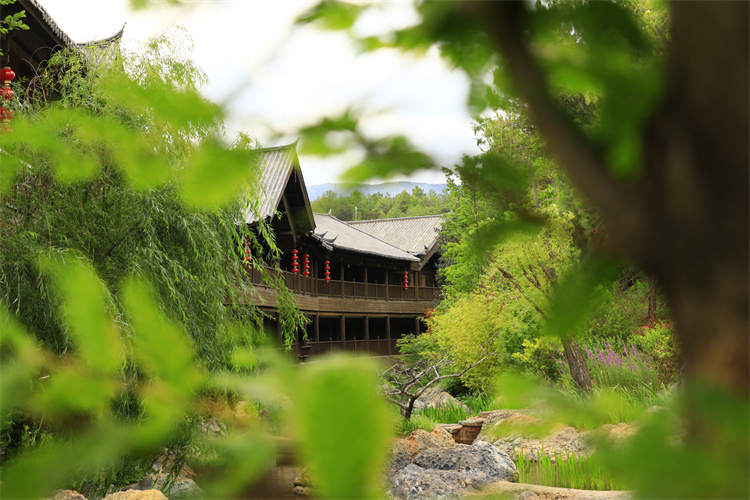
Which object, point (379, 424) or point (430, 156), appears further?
point (430, 156)

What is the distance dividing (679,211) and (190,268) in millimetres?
4720

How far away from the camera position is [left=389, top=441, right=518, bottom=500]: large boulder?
5.11 metres

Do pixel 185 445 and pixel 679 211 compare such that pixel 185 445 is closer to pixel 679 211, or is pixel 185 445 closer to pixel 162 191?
pixel 162 191

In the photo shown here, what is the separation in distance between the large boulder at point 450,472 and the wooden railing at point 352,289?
6803 mm

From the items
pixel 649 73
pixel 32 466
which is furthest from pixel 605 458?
pixel 32 466

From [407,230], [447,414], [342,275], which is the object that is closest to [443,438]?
[447,414]

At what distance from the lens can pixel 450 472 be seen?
5414 millimetres

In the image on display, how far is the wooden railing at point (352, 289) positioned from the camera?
13930mm

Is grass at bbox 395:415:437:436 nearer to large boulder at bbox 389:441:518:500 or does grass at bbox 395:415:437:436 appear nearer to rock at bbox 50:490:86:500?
large boulder at bbox 389:441:518:500

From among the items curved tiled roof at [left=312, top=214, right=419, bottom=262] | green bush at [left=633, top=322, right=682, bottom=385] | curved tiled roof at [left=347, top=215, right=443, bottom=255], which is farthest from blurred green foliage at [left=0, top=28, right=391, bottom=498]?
curved tiled roof at [left=347, top=215, right=443, bottom=255]

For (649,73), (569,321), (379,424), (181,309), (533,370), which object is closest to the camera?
(379,424)

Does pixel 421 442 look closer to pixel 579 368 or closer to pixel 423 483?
pixel 423 483

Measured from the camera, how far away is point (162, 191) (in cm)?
454

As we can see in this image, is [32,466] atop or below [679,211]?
below
